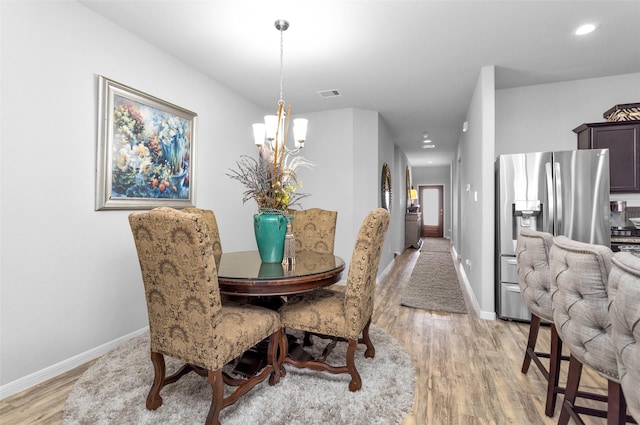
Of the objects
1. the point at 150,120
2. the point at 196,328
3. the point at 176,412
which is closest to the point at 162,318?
the point at 196,328

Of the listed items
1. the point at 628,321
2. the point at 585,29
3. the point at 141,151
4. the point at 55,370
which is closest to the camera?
the point at 628,321

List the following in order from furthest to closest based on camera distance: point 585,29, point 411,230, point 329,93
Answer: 1. point 411,230
2. point 329,93
3. point 585,29

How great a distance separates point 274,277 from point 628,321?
1.41 metres

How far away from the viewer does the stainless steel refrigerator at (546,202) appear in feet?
9.34

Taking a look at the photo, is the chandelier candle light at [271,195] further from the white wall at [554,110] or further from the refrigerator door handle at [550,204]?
the white wall at [554,110]

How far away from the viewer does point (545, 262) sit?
1789mm

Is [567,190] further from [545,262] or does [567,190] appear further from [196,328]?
[196,328]

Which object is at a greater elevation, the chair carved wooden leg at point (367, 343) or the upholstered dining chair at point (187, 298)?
the upholstered dining chair at point (187, 298)

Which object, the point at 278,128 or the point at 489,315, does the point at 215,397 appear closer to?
the point at 278,128

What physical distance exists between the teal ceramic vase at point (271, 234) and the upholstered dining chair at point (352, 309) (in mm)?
393

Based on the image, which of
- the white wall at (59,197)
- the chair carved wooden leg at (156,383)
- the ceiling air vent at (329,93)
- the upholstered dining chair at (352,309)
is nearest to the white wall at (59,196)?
the white wall at (59,197)

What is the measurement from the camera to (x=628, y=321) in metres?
0.81

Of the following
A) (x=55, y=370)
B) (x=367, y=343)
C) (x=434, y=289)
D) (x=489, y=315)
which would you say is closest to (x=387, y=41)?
(x=367, y=343)

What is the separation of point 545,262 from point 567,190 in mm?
1593
